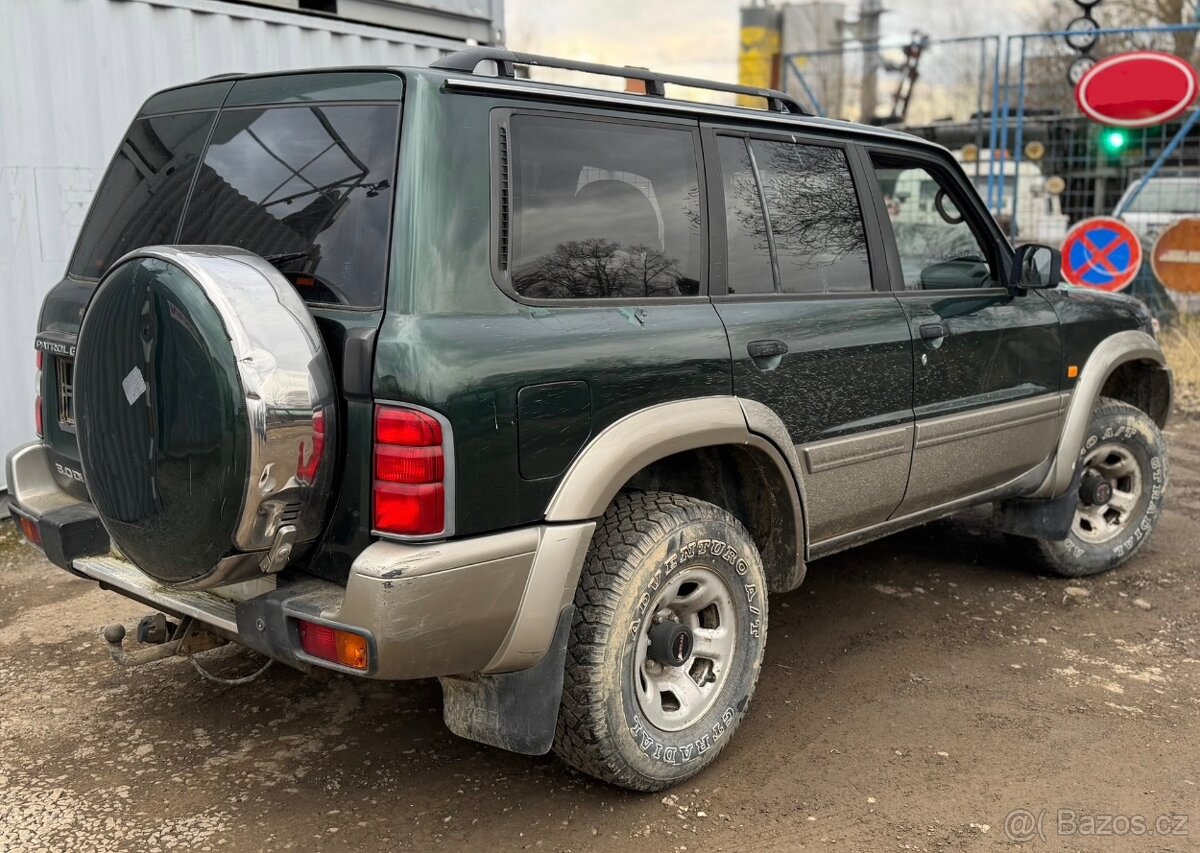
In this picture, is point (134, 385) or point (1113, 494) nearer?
point (134, 385)

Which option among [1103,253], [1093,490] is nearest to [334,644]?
[1093,490]

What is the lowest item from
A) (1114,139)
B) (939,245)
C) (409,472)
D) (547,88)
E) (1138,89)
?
(409,472)

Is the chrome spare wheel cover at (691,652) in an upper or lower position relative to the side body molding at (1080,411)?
lower

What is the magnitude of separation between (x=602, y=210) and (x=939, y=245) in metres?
2.03

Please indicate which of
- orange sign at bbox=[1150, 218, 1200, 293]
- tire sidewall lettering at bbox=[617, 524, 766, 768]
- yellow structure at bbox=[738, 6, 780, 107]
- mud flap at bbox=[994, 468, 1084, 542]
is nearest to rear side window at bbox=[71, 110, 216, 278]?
tire sidewall lettering at bbox=[617, 524, 766, 768]

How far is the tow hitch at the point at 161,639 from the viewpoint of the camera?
10.2 feet

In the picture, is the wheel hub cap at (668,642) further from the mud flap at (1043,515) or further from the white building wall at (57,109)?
the white building wall at (57,109)

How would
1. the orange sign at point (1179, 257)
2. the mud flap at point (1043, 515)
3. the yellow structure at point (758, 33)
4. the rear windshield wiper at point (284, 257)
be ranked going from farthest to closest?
1. the yellow structure at point (758, 33)
2. the orange sign at point (1179, 257)
3. the mud flap at point (1043, 515)
4. the rear windshield wiper at point (284, 257)

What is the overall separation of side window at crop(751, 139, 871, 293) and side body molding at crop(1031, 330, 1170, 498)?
140 centimetres

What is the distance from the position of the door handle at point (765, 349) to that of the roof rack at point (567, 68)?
0.82m

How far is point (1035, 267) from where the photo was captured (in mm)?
4426

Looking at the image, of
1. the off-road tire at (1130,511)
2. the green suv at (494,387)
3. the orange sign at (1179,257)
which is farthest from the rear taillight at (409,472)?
the orange sign at (1179,257)

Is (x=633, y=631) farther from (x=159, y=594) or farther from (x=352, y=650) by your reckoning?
(x=159, y=594)

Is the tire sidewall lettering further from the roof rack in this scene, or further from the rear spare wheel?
the roof rack
